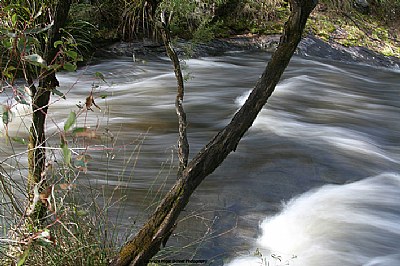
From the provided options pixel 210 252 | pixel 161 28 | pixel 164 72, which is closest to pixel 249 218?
pixel 210 252

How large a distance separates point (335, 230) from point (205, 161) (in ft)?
6.12

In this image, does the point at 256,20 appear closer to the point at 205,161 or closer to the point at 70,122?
the point at 205,161

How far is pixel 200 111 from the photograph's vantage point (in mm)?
6633

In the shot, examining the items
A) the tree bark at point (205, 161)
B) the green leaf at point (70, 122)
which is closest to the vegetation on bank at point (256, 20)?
the tree bark at point (205, 161)

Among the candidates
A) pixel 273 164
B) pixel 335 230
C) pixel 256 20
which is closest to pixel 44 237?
pixel 335 230

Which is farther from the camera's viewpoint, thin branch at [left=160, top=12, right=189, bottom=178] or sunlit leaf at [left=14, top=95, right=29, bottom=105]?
thin branch at [left=160, top=12, right=189, bottom=178]

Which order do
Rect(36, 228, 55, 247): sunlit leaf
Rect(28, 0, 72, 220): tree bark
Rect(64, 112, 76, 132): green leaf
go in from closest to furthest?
Rect(64, 112, 76, 132): green leaf < Rect(36, 228, 55, 247): sunlit leaf < Rect(28, 0, 72, 220): tree bark

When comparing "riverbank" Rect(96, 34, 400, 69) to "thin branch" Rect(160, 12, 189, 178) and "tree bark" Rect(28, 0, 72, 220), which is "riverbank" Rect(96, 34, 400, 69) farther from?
"tree bark" Rect(28, 0, 72, 220)

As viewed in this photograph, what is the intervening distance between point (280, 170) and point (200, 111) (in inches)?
80.4

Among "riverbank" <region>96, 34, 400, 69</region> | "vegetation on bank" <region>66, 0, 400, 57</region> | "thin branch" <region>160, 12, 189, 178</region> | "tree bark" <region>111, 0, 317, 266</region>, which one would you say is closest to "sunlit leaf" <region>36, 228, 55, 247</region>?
"tree bark" <region>111, 0, 317, 266</region>

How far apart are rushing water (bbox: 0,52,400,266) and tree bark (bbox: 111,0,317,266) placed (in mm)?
424

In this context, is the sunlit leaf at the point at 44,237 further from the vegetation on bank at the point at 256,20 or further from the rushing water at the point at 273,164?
the vegetation on bank at the point at 256,20

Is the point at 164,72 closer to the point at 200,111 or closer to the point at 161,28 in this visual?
the point at 200,111

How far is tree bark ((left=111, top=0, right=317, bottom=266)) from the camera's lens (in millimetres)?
2152
